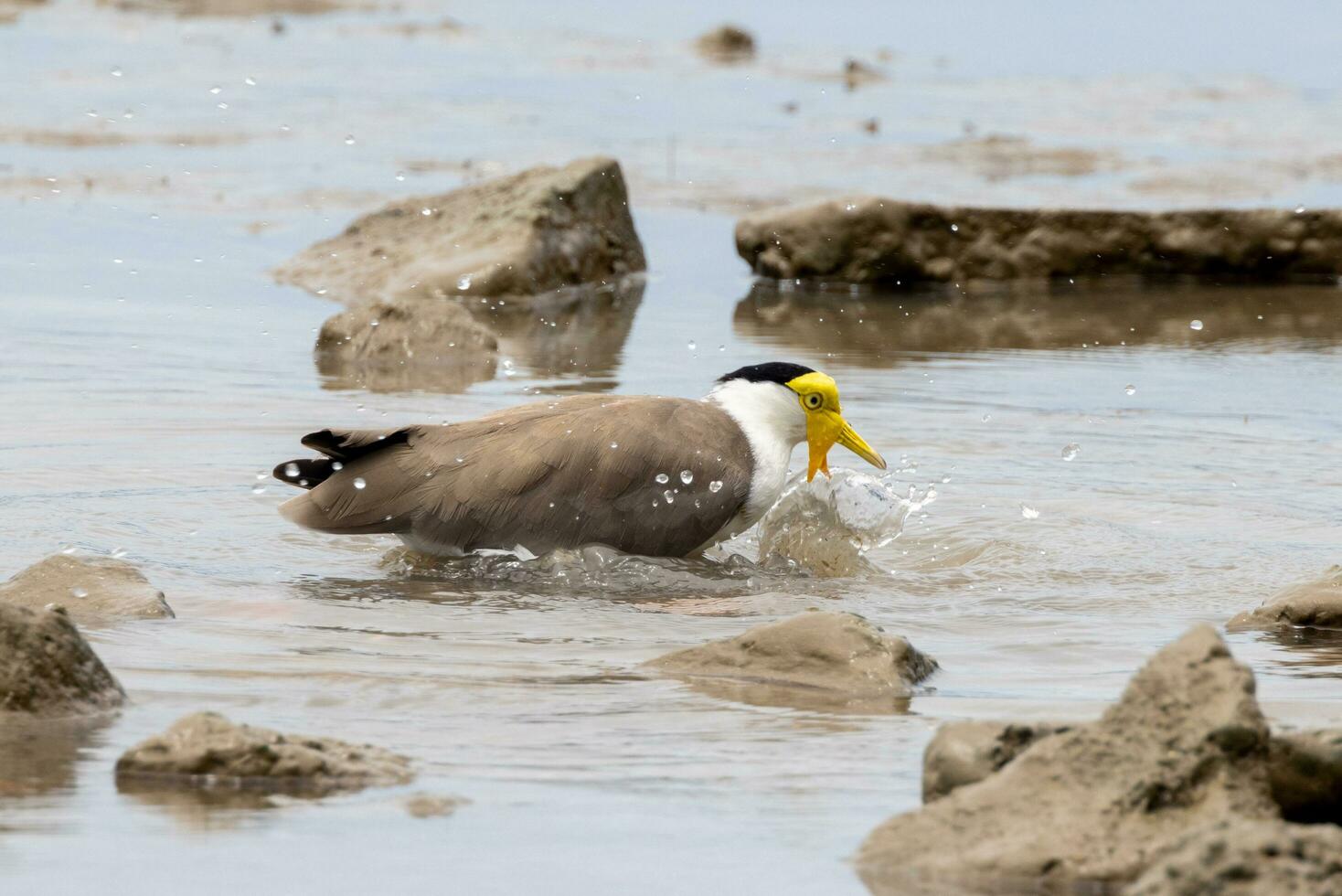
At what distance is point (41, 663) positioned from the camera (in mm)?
5590

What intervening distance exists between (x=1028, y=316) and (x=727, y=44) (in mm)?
18716

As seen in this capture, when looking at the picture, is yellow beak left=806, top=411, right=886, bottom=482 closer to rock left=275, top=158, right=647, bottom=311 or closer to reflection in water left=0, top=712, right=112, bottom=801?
reflection in water left=0, top=712, right=112, bottom=801

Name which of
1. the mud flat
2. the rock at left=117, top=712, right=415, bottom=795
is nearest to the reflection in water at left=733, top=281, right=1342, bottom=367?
the rock at left=117, top=712, right=415, bottom=795

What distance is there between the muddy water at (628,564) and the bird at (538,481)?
0.18 m

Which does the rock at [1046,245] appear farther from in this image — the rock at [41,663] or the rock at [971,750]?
the rock at [971,750]

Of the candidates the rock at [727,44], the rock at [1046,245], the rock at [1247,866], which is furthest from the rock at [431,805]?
the rock at [727,44]

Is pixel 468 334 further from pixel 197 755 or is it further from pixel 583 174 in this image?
pixel 197 755

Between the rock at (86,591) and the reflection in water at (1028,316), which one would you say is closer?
the rock at (86,591)

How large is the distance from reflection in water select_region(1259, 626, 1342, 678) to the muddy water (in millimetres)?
30

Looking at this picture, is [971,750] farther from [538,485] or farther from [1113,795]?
[538,485]

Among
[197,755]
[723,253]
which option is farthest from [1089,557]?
[723,253]

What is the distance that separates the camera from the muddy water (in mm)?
4883

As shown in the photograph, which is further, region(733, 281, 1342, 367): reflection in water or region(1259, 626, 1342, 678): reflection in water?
region(733, 281, 1342, 367): reflection in water

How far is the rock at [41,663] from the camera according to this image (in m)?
5.58
